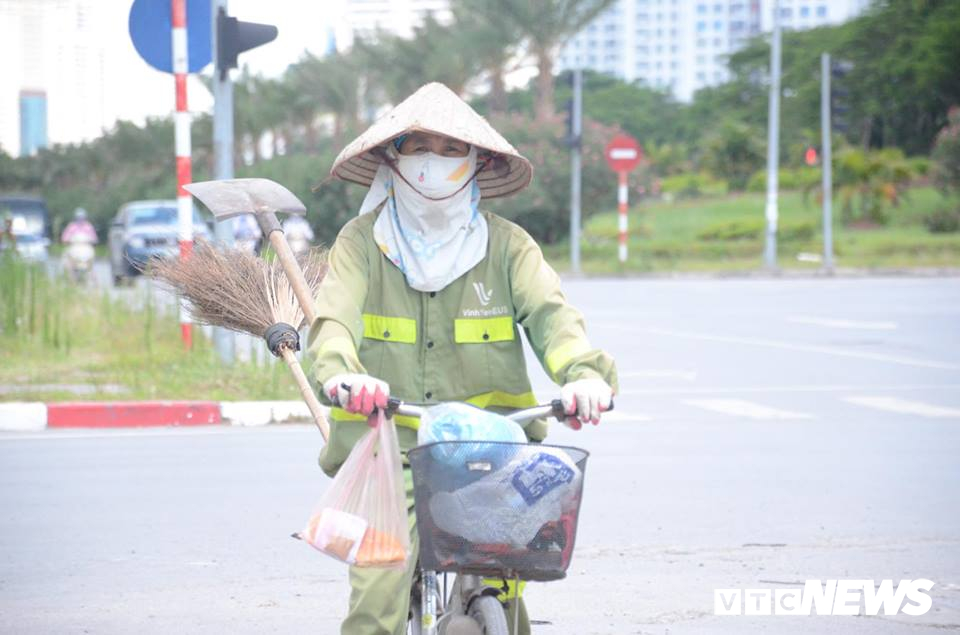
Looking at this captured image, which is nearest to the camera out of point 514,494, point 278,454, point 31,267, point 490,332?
point 514,494

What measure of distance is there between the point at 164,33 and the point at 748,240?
3013cm

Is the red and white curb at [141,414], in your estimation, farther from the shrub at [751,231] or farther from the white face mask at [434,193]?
the shrub at [751,231]

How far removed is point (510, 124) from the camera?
134 feet

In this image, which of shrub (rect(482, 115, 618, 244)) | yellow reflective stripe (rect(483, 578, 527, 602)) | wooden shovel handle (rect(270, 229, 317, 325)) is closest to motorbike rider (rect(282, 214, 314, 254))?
shrub (rect(482, 115, 618, 244))

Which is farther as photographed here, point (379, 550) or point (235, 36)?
point (235, 36)

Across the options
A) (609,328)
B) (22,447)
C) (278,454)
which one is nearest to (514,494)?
(278,454)

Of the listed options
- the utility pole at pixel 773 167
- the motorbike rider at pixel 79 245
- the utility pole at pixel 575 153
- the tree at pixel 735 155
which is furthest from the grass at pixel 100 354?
the tree at pixel 735 155

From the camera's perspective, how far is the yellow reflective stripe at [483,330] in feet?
12.0

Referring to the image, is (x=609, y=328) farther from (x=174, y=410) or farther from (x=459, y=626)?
(x=459, y=626)

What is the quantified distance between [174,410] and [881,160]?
3381 cm

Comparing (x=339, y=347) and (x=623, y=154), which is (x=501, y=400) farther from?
(x=623, y=154)

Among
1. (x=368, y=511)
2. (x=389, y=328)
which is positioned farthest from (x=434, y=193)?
(x=368, y=511)

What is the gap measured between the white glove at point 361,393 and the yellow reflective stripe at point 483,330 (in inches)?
20.5

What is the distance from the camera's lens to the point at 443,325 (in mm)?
3689
